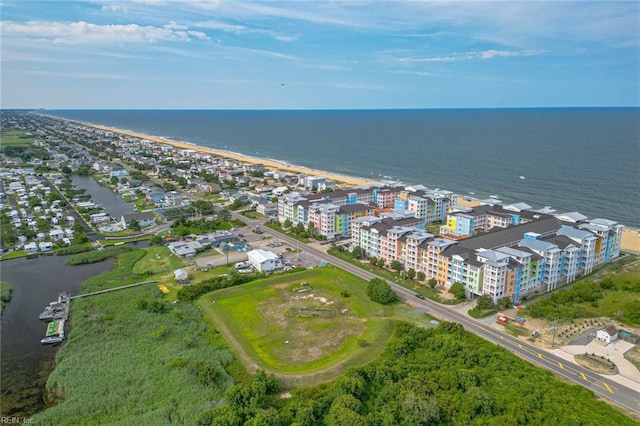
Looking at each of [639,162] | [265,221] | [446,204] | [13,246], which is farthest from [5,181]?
[639,162]

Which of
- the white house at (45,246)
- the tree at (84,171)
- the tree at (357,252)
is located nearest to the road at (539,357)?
the tree at (357,252)

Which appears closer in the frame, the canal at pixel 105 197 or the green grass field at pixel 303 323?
the green grass field at pixel 303 323

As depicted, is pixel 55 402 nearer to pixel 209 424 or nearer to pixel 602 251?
pixel 209 424

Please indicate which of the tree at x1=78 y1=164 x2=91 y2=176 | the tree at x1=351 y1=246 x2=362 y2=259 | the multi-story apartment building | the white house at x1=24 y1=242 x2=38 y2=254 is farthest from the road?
the tree at x1=78 y1=164 x2=91 y2=176

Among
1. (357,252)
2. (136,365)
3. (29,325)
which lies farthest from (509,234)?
(29,325)

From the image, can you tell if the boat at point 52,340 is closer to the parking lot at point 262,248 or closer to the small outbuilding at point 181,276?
the small outbuilding at point 181,276

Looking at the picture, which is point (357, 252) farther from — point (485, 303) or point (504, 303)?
point (504, 303)
